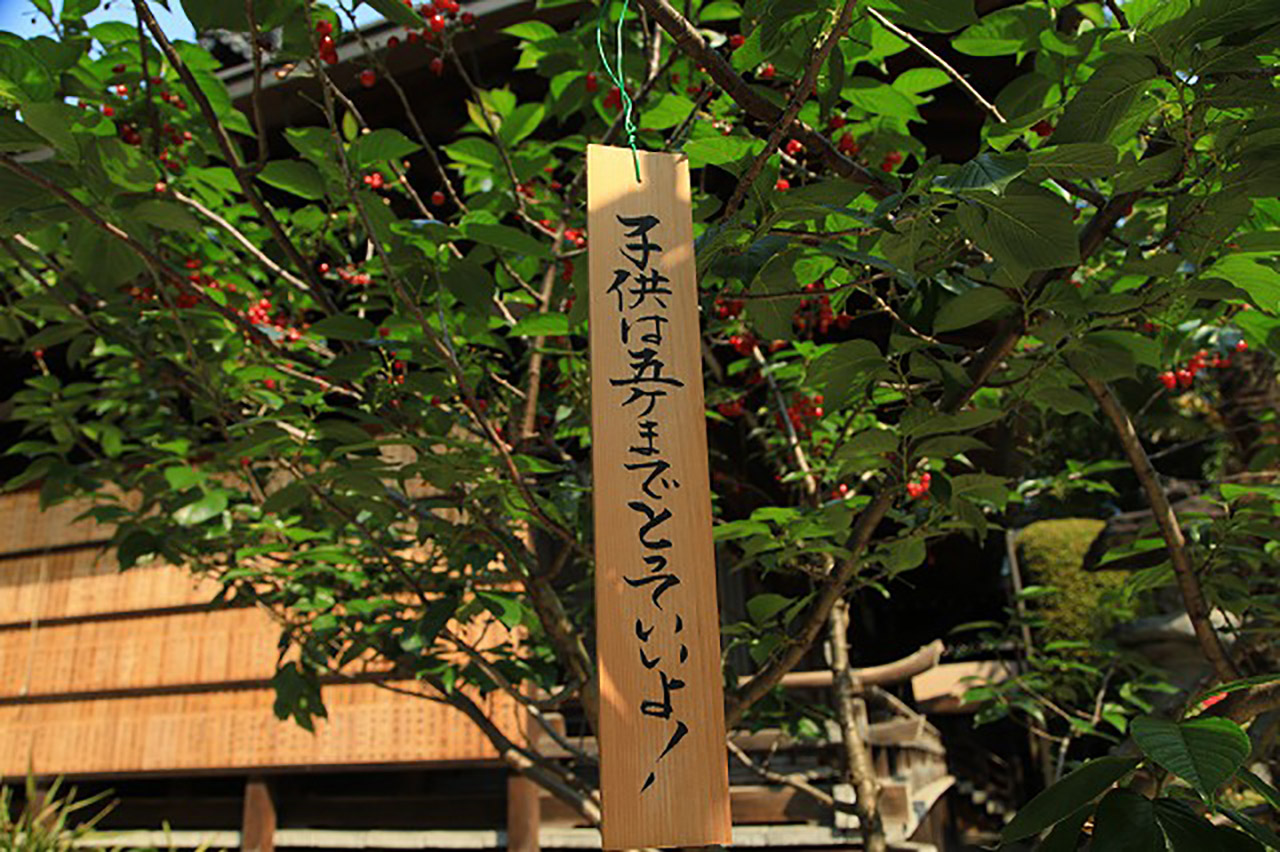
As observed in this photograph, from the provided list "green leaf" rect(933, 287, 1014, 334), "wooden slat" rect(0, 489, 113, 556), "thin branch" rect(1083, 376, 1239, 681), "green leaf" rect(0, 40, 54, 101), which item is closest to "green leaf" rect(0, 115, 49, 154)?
"green leaf" rect(0, 40, 54, 101)

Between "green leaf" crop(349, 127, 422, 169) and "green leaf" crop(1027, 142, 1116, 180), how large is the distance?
A: 83 centimetres

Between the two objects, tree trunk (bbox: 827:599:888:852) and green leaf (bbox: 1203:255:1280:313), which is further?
tree trunk (bbox: 827:599:888:852)

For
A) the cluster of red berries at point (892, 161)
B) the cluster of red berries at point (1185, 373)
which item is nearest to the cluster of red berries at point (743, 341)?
the cluster of red berries at point (892, 161)

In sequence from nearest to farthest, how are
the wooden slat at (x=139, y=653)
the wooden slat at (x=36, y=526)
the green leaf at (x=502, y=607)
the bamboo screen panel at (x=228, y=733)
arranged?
the green leaf at (x=502, y=607) → the bamboo screen panel at (x=228, y=733) → the wooden slat at (x=139, y=653) → the wooden slat at (x=36, y=526)

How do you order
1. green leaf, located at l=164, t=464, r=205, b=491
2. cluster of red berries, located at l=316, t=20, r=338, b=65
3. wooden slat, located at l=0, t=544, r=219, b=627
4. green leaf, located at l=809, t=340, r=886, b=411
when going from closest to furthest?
green leaf, located at l=809, t=340, r=886, b=411, cluster of red berries, located at l=316, t=20, r=338, b=65, green leaf, located at l=164, t=464, r=205, b=491, wooden slat, located at l=0, t=544, r=219, b=627

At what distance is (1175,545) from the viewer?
1.52 m

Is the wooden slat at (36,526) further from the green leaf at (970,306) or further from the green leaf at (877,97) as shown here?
the green leaf at (970,306)

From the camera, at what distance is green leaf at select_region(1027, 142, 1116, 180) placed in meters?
0.85

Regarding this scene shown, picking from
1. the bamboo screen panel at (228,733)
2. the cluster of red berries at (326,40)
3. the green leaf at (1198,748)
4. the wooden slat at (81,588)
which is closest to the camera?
the green leaf at (1198,748)

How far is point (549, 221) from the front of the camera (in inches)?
77.6

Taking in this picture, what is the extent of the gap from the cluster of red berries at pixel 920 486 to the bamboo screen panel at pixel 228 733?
8.63 ft

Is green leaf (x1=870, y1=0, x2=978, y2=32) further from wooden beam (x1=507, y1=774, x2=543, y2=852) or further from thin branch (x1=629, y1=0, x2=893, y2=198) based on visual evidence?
wooden beam (x1=507, y1=774, x2=543, y2=852)

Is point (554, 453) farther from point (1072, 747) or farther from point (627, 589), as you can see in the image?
point (1072, 747)

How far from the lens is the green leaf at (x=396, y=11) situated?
3.98 ft
